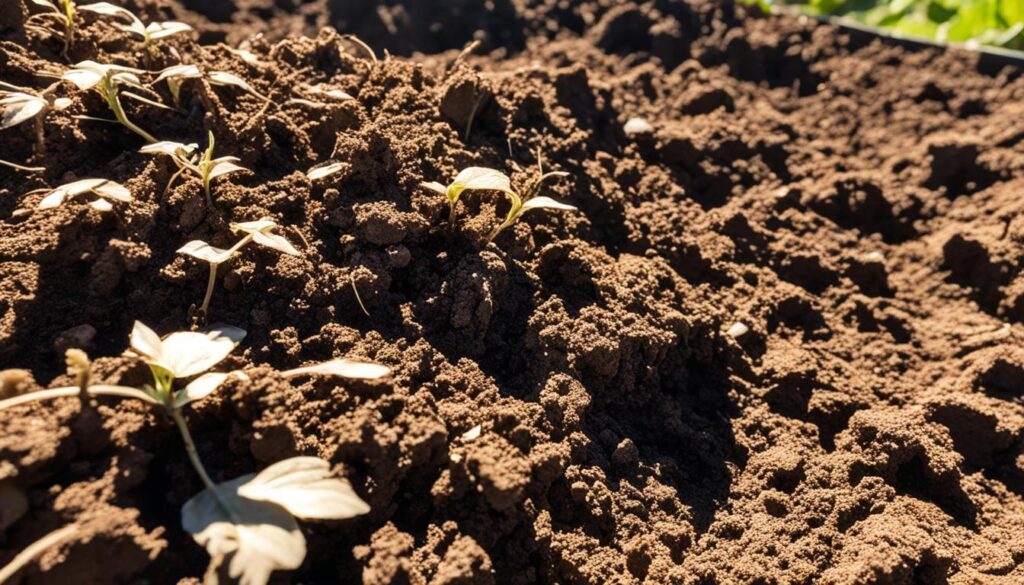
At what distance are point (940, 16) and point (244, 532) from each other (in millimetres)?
4773

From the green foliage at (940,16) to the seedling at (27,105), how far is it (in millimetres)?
3707

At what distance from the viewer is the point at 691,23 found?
14.1 ft

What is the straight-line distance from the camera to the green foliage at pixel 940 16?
4184mm

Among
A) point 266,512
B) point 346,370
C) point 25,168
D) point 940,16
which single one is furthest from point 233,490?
point 940,16

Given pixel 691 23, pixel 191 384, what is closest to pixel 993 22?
pixel 691 23

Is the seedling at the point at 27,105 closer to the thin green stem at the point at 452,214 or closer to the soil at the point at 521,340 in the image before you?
the soil at the point at 521,340

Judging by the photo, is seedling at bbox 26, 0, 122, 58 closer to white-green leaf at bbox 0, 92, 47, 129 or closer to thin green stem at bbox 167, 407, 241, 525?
white-green leaf at bbox 0, 92, 47, 129

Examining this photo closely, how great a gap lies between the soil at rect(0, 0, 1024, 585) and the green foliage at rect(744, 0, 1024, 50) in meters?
1.34

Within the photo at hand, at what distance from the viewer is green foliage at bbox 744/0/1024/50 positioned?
418cm

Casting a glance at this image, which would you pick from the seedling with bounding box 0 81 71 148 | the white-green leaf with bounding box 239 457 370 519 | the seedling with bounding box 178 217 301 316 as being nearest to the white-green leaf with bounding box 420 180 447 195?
the seedling with bounding box 178 217 301 316

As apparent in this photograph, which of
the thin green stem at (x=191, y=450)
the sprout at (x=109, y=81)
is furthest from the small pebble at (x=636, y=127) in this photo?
the thin green stem at (x=191, y=450)

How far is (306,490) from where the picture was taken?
1.47m

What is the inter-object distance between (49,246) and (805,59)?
12.1ft

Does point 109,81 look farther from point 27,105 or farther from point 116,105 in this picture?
point 27,105
